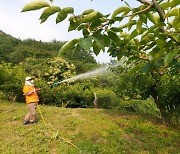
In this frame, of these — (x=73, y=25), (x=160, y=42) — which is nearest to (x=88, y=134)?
(x=160, y=42)

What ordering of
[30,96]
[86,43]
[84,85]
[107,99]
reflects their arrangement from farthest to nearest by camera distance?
[84,85] → [107,99] → [30,96] → [86,43]

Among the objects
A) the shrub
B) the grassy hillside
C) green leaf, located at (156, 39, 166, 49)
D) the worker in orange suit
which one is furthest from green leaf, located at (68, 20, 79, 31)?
the shrub

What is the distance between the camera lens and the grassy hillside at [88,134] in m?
7.52

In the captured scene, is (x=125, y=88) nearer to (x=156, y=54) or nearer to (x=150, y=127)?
(x=150, y=127)

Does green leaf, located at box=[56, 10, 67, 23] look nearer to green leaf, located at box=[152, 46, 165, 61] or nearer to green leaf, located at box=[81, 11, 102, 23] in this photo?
green leaf, located at box=[81, 11, 102, 23]

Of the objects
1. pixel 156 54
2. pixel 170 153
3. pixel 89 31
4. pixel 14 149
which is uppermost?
pixel 89 31

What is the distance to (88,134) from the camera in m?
8.42

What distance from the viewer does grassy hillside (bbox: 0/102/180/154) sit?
7516 mm

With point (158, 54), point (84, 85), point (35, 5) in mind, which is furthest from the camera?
point (84, 85)

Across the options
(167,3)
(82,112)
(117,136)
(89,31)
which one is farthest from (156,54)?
(82,112)

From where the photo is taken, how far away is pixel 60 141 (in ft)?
25.8

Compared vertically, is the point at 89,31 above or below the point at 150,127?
above

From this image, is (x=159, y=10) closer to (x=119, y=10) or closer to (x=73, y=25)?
(x=119, y=10)

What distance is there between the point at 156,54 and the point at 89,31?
702 mm
